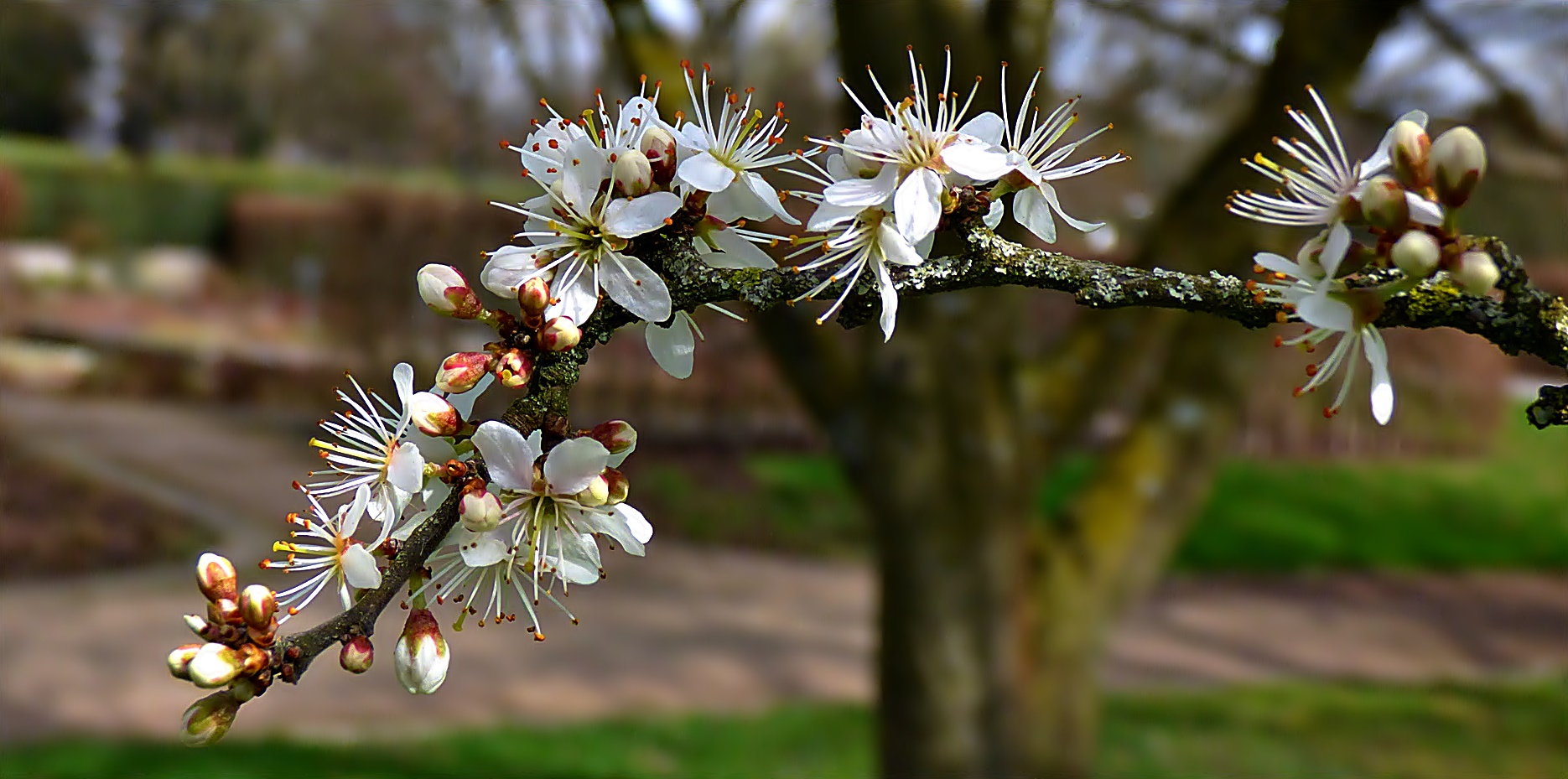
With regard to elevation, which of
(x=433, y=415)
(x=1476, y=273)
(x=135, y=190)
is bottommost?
(x=433, y=415)

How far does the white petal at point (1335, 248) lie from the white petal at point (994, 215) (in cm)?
24

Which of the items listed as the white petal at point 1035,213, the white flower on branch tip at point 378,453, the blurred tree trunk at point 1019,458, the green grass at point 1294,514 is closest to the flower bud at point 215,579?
the white flower on branch tip at point 378,453

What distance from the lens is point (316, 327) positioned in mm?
13891

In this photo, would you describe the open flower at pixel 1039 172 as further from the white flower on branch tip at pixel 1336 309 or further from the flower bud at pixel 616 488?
the flower bud at pixel 616 488

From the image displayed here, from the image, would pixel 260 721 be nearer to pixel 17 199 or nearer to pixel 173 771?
pixel 173 771

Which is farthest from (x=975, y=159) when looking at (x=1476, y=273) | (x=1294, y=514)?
(x=1294, y=514)

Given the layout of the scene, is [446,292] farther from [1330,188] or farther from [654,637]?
[654,637]

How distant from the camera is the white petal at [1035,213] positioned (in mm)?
970

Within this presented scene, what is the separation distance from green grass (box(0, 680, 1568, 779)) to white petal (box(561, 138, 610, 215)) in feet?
14.4

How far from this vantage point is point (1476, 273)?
84 cm

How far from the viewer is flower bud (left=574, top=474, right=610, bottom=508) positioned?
887 millimetres

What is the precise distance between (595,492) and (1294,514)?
1084cm

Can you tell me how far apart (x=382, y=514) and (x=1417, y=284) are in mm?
790

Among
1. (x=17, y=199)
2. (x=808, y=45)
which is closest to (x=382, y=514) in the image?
(x=808, y=45)
